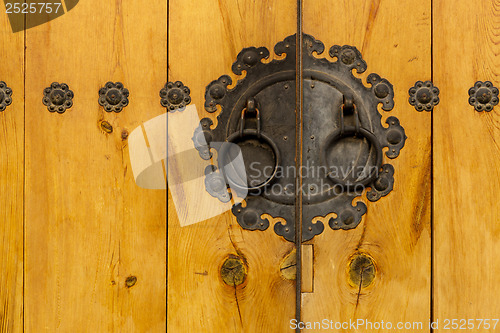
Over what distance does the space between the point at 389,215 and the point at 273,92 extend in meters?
0.33

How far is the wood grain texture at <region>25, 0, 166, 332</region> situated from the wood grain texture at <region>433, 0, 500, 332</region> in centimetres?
55

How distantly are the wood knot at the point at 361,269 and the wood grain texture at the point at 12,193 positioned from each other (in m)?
0.65

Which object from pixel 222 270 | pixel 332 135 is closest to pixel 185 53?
pixel 332 135

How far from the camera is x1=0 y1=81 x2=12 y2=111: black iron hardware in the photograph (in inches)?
31.8

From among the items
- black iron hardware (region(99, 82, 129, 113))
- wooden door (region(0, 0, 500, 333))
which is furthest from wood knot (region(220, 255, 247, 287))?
black iron hardware (region(99, 82, 129, 113))

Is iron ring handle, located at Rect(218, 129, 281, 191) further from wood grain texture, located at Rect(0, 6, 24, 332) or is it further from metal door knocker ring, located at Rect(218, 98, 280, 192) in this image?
wood grain texture, located at Rect(0, 6, 24, 332)

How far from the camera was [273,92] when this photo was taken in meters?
0.79

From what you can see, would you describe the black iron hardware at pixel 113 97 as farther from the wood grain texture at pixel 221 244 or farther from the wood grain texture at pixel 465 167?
the wood grain texture at pixel 465 167

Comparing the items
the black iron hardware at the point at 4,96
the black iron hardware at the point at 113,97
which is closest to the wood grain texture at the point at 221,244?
the black iron hardware at the point at 113,97

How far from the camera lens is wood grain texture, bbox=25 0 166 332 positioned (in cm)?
80

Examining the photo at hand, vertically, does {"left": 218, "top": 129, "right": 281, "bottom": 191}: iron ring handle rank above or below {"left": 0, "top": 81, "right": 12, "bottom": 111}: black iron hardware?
below

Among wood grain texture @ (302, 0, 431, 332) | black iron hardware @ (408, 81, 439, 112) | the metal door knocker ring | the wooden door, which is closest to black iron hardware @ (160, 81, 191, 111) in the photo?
the wooden door

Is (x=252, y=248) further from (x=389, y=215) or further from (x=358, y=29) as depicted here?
(x=358, y=29)

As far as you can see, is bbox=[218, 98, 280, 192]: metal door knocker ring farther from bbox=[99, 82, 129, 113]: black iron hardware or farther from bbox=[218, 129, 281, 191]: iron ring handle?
bbox=[99, 82, 129, 113]: black iron hardware
